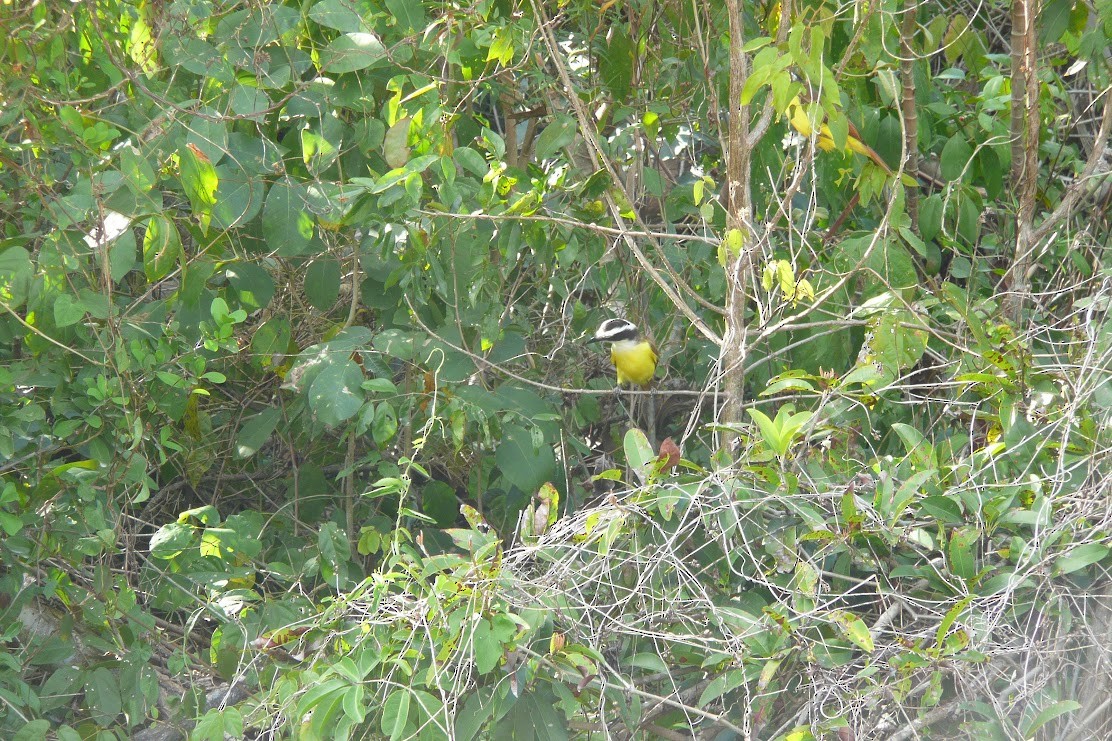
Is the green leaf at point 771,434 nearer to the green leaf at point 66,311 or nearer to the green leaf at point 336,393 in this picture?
the green leaf at point 336,393

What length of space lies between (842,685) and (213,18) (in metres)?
2.46

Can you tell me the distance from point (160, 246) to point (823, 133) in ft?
5.89

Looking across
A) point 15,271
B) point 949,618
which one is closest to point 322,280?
point 15,271

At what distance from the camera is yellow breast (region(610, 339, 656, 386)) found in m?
4.40

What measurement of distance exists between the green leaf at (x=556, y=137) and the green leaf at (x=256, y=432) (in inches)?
55.4

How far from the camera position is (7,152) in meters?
3.05

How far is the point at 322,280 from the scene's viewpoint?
3.67 metres

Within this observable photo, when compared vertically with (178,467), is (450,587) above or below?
above

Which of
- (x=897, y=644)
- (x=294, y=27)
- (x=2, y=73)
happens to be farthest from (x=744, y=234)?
(x=2, y=73)

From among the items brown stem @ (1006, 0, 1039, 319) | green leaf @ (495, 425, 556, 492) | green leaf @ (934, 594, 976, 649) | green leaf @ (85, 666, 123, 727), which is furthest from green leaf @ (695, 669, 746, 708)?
green leaf @ (85, 666, 123, 727)

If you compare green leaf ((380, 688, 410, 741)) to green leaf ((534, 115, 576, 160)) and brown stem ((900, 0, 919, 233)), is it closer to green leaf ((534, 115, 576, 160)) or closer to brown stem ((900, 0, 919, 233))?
green leaf ((534, 115, 576, 160))

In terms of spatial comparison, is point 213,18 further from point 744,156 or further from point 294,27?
point 744,156

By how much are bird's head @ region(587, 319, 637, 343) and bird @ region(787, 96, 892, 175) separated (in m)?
1.17

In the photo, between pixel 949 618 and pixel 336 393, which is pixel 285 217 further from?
pixel 949 618
